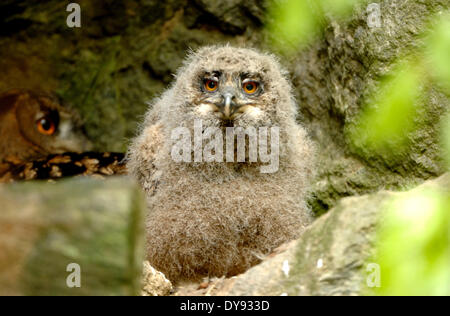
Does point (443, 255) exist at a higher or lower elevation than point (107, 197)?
lower

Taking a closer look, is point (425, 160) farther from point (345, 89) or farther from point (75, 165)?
point (75, 165)

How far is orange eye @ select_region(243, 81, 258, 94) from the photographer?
3982 mm

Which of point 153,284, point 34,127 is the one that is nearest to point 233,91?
point 153,284

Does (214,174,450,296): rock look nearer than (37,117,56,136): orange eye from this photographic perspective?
Yes

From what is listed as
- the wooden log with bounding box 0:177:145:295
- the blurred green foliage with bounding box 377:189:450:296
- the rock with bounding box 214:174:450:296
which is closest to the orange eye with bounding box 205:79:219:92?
Result: the rock with bounding box 214:174:450:296

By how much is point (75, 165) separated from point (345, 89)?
240 cm

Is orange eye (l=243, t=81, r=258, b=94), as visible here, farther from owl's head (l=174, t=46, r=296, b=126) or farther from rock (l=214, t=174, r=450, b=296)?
rock (l=214, t=174, r=450, b=296)

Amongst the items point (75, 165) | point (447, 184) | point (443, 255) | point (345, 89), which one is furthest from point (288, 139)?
point (443, 255)

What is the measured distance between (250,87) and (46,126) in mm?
3315

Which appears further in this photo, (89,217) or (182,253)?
(182,253)

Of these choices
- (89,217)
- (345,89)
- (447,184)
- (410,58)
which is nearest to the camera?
(89,217)

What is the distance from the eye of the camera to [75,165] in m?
5.21

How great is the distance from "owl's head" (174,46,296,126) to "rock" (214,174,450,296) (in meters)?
1.24

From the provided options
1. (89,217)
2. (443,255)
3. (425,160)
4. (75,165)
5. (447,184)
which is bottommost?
(443,255)
